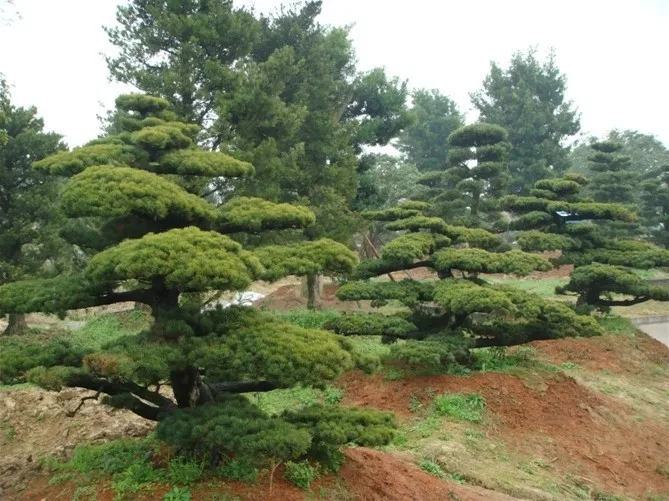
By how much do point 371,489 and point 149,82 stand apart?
467 inches

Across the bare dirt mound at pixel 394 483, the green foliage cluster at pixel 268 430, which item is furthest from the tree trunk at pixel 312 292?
the green foliage cluster at pixel 268 430

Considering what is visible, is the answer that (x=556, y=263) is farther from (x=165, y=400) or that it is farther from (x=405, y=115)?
(x=165, y=400)

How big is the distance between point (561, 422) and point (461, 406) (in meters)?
1.66

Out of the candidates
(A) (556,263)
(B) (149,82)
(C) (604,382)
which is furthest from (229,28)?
(C) (604,382)

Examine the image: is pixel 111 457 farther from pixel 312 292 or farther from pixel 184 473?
pixel 312 292

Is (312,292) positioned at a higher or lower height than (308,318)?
higher

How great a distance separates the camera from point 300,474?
5.85 metres

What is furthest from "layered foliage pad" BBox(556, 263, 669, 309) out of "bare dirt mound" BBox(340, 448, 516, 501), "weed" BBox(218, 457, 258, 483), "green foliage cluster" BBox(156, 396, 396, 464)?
"weed" BBox(218, 457, 258, 483)

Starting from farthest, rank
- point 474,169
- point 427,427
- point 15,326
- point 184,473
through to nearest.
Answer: point 474,169 < point 15,326 < point 427,427 < point 184,473

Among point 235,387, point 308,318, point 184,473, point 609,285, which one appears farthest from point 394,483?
point 609,285

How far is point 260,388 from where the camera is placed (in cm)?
635

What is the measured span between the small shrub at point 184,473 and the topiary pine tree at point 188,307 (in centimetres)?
20

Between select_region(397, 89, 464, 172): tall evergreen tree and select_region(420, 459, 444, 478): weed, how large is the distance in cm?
3495

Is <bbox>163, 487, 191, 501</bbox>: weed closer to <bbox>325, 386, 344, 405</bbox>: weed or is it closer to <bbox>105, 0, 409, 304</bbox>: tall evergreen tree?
<bbox>325, 386, 344, 405</bbox>: weed
